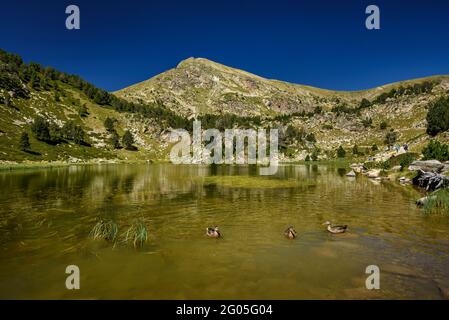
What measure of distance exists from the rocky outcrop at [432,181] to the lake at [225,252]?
812 centimetres

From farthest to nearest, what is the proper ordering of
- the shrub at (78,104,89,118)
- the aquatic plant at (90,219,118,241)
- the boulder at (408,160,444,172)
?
the shrub at (78,104,89,118), the boulder at (408,160,444,172), the aquatic plant at (90,219,118,241)

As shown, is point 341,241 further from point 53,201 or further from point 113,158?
point 113,158

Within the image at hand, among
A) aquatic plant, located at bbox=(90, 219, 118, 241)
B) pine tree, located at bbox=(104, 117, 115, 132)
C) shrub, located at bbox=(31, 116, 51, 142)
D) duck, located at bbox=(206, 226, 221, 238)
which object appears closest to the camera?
aquatic plant, located at bbox=(90, 219, 118, 241)

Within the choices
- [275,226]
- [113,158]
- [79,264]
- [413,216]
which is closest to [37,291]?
Answer: [79,264]

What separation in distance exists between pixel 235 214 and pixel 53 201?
20.8m

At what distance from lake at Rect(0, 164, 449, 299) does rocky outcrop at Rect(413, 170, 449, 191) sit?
812cm

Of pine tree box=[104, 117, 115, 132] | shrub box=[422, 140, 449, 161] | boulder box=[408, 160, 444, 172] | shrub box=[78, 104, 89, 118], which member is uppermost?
shrub box=[78, 104, 89, 118]

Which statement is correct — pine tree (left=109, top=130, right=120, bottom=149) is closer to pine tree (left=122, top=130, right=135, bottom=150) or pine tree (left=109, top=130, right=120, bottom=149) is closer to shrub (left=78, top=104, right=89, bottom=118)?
pine tree (left=122, top=130, right=135, bottom=150)

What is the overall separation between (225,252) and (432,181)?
121 ft

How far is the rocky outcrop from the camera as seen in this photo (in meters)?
37.2

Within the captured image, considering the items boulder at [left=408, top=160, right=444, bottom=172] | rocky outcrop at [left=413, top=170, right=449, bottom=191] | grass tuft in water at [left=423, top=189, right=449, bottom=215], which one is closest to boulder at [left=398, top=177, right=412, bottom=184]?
rocky outcrop at [left=413, top=170, right=449, bottom=191]

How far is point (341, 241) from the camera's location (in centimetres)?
1986

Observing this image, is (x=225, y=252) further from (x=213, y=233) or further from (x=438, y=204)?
(x=438, y=204)

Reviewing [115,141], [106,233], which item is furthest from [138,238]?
Answer: [115,141]
